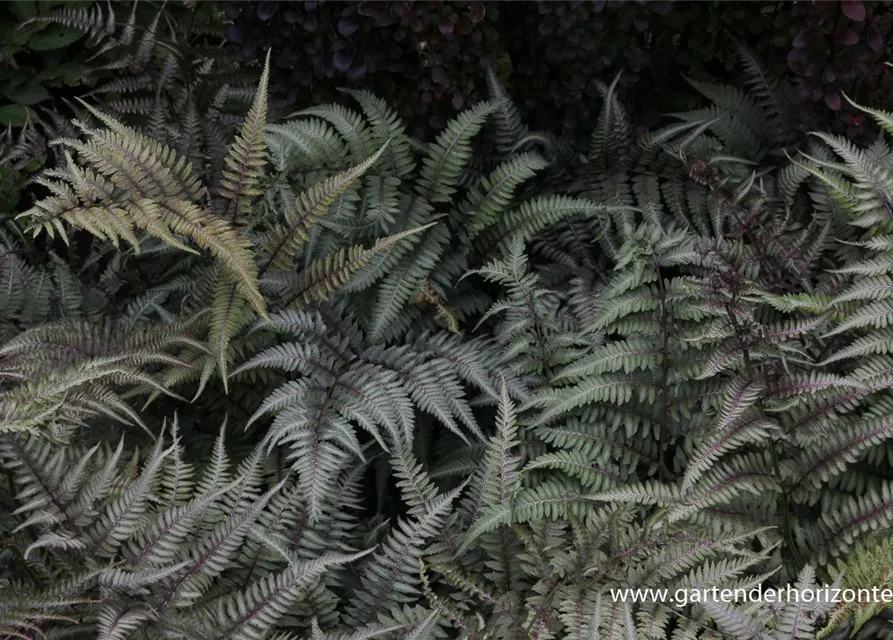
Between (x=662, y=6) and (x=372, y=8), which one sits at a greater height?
(x=372, y=8)

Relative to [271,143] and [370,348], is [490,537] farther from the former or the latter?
[271,143]

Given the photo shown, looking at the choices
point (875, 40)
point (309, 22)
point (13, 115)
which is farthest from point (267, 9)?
point (875, 40)

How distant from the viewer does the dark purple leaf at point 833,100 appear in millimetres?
2693

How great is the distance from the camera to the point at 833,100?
2703 millimetres

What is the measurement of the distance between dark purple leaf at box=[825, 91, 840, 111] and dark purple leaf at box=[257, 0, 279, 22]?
1813 millimetres

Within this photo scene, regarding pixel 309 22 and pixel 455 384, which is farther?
pixel 309 22

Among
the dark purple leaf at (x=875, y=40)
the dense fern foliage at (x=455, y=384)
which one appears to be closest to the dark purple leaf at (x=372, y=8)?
A: the dense fern foliage at (x=455, y=384)

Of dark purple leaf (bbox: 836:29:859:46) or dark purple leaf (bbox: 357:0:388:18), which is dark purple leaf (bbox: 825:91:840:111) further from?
dark purple leaf (bbox: 357:0:388:18)

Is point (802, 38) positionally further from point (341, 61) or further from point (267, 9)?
point (267, 9)

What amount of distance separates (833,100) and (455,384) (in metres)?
1.52

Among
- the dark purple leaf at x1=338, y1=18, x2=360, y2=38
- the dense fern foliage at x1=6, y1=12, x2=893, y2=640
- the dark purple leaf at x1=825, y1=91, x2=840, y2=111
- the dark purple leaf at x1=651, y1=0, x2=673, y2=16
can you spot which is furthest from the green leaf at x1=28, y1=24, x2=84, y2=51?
the dark purple leaf at x1=825, y1=91, x2=840, y2=111

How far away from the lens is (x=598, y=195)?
2865 mm

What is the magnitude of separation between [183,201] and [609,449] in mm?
1394

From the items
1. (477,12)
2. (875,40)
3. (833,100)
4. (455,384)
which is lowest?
(455,384)
